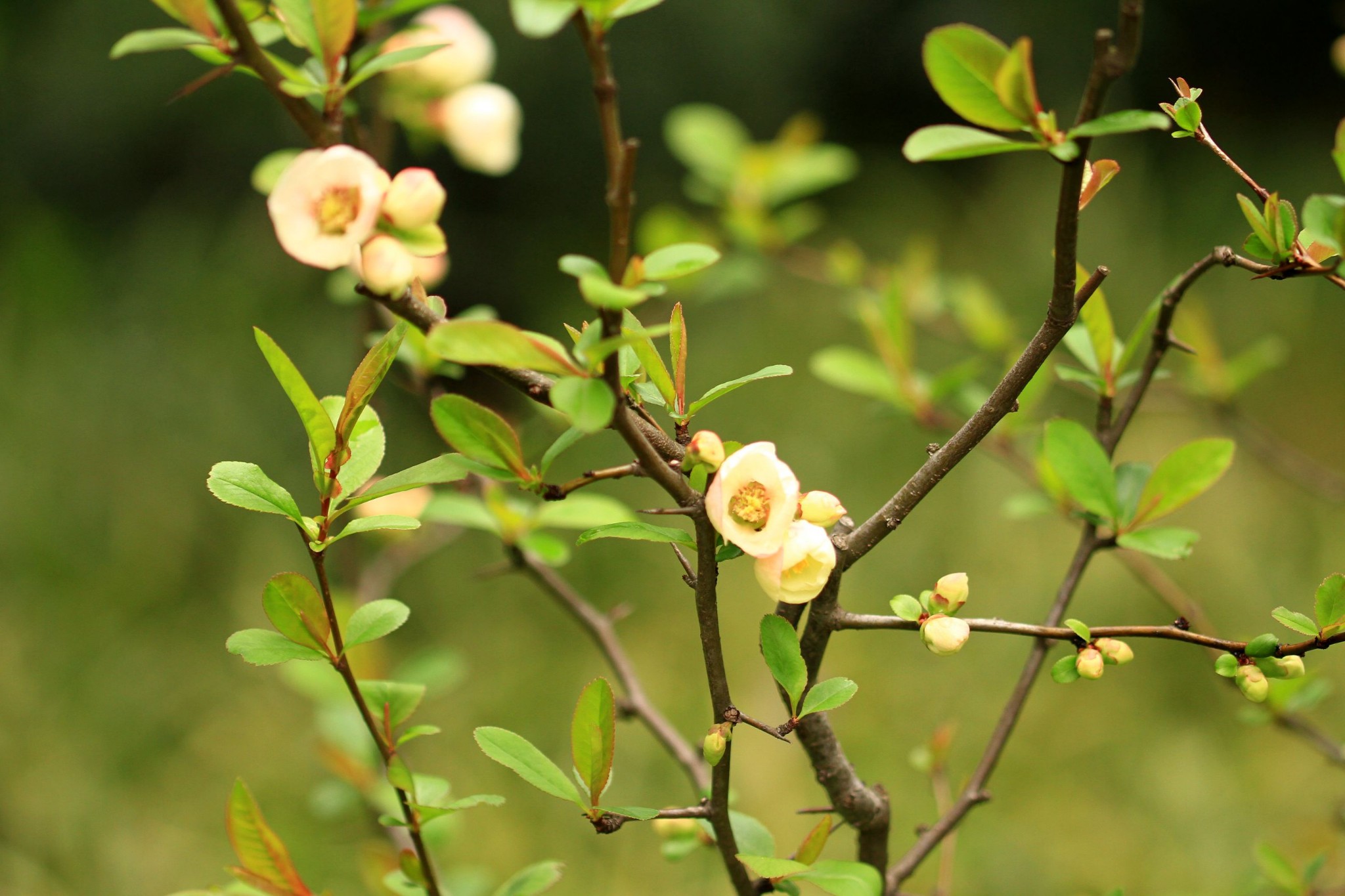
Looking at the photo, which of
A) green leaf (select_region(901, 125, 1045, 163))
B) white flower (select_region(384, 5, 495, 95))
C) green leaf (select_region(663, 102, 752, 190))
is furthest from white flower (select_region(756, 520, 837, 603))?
green leaf (select_region(663, 102, 752, 190))

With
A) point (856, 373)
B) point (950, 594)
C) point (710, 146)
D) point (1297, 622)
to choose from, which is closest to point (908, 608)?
point (950, 594)

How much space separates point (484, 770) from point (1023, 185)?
1.64 m

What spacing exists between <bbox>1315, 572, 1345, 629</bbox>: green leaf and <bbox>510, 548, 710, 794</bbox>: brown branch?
25 centimetres

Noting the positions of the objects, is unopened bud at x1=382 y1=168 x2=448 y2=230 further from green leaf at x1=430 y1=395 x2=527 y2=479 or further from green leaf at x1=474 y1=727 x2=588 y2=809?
green leaf at x1=474 y1=727 x2=588 y2=809

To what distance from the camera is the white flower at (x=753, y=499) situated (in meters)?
0.26

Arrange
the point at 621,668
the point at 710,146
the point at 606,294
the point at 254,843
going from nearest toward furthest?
1. the point at 606,294
2. the point at 254,843
3. the point at 621,668
4. the point at 710,146

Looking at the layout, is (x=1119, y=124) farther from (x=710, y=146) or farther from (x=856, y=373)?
(x=710, y=146)

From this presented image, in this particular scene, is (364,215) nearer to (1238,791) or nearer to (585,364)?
(585,364)

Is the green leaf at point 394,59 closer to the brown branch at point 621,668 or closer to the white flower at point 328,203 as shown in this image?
the white flower at point 328,203

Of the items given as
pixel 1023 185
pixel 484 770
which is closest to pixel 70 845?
pixel 484 770

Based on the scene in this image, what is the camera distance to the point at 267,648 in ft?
1.00

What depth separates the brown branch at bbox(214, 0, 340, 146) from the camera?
294 millimetres

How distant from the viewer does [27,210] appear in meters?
2.05

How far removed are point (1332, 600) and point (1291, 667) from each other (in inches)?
0.9
